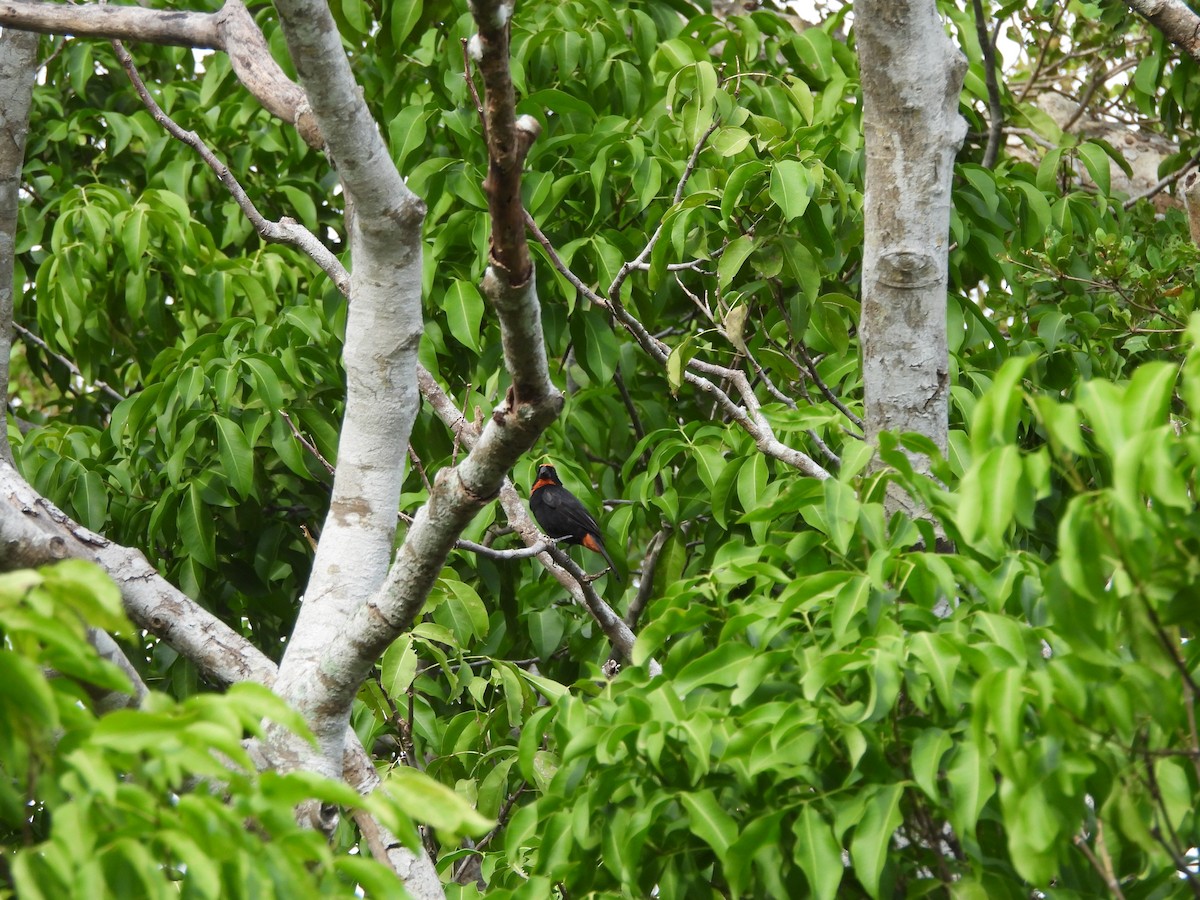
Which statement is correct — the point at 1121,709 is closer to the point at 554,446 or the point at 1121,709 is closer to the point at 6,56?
the point at 554,446

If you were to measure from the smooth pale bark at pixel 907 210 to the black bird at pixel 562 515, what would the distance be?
1300 millimetres

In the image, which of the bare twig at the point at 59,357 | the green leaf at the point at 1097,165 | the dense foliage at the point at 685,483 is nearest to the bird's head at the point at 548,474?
the dense foliage at the point at 685,483

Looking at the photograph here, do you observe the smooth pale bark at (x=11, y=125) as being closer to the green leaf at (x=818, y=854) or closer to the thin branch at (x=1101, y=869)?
the green leaf at (x=818, y=854)

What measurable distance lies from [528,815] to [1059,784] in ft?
3.08

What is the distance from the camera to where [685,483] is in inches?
160

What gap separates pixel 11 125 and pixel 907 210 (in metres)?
3.10

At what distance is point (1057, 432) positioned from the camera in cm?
149

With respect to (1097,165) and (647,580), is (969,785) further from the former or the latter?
(1097,165)

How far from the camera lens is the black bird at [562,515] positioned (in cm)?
448

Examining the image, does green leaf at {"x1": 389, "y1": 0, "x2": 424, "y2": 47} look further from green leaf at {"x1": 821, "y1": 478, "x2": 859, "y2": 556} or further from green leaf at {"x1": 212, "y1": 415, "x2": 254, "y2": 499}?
green leaf at {"x1": 821, "y1": 478, "x2": 859, "y2": 556}

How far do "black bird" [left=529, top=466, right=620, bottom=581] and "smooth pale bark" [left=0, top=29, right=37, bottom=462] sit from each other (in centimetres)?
193

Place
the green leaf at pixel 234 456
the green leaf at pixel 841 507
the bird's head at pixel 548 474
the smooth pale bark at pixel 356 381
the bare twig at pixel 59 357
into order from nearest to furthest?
the green leaf at pixel 841 507, the smooth pale bark at pixel 356 381, the green leaf at pixel 234 456, the bird's head at pixel 548 474, the bare twig at pixel 59 357

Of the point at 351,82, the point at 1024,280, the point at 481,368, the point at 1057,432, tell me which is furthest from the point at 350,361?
the point at 1024,280

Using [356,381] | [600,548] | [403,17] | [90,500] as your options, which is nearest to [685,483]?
[600,548]
